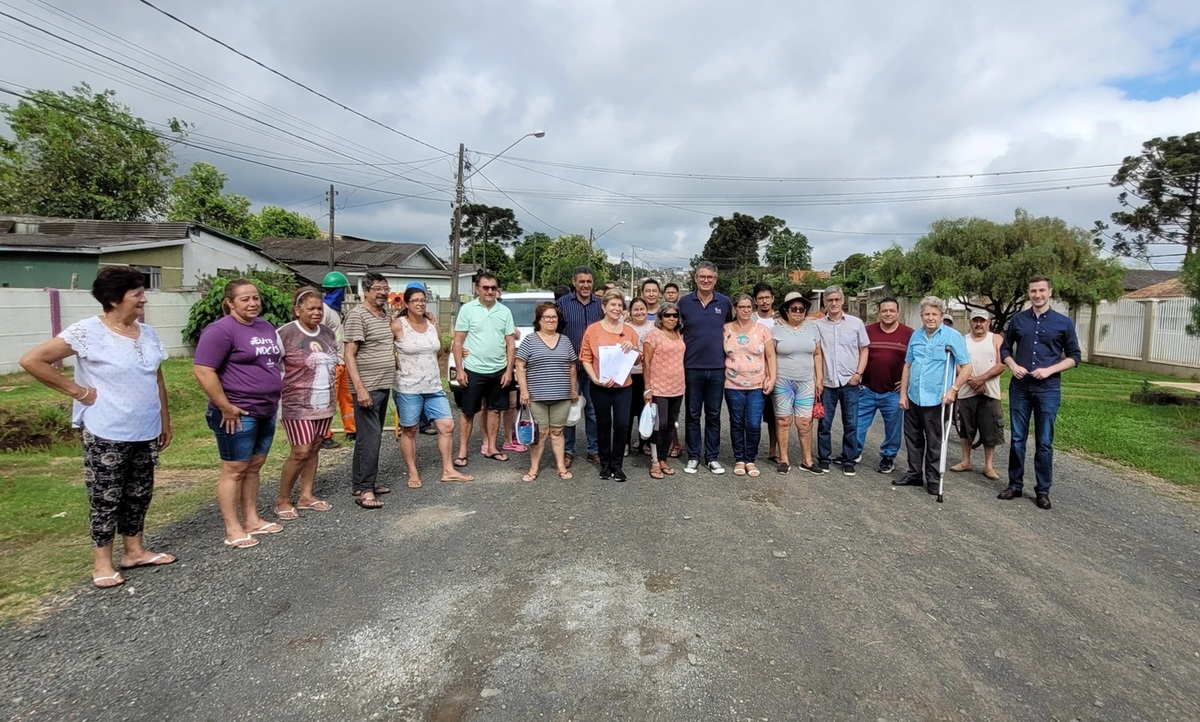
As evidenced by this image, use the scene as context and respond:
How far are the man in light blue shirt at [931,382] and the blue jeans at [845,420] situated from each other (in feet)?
1.49

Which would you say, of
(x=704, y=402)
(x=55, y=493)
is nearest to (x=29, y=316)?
(x=55, y=493)

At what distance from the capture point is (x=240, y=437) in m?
4.00

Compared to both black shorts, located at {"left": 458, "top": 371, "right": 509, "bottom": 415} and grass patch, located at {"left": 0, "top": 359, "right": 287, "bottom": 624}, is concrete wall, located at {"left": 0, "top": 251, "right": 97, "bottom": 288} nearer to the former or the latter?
grass patch, located at {"left": 0, "top": 359, "right": 287, "bottom": 624}

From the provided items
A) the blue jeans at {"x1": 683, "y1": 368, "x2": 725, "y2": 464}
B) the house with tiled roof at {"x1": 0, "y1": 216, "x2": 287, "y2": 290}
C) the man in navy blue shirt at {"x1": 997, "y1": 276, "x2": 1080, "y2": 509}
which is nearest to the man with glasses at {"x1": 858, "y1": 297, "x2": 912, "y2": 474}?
the man in navy blue shirt at {"x1": 997, "y1": 276, "x2": 1080, "y2": 509}

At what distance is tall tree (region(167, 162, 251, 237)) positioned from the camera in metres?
34.8

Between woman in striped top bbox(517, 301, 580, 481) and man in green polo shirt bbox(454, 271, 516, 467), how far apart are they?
0.37m

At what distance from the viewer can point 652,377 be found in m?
5.79

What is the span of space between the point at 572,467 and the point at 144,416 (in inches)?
140

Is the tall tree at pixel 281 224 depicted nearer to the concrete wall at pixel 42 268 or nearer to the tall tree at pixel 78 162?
the tall tree at pixel 78 162

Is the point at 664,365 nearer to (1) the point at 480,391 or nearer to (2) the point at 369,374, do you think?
(1) the point at 480,391

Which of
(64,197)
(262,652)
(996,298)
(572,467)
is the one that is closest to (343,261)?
(64,197)

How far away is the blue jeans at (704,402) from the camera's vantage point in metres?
5.82

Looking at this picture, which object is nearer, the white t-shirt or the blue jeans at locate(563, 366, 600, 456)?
the white t-shirt

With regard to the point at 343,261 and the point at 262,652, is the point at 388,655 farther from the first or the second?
the point at 343,261
